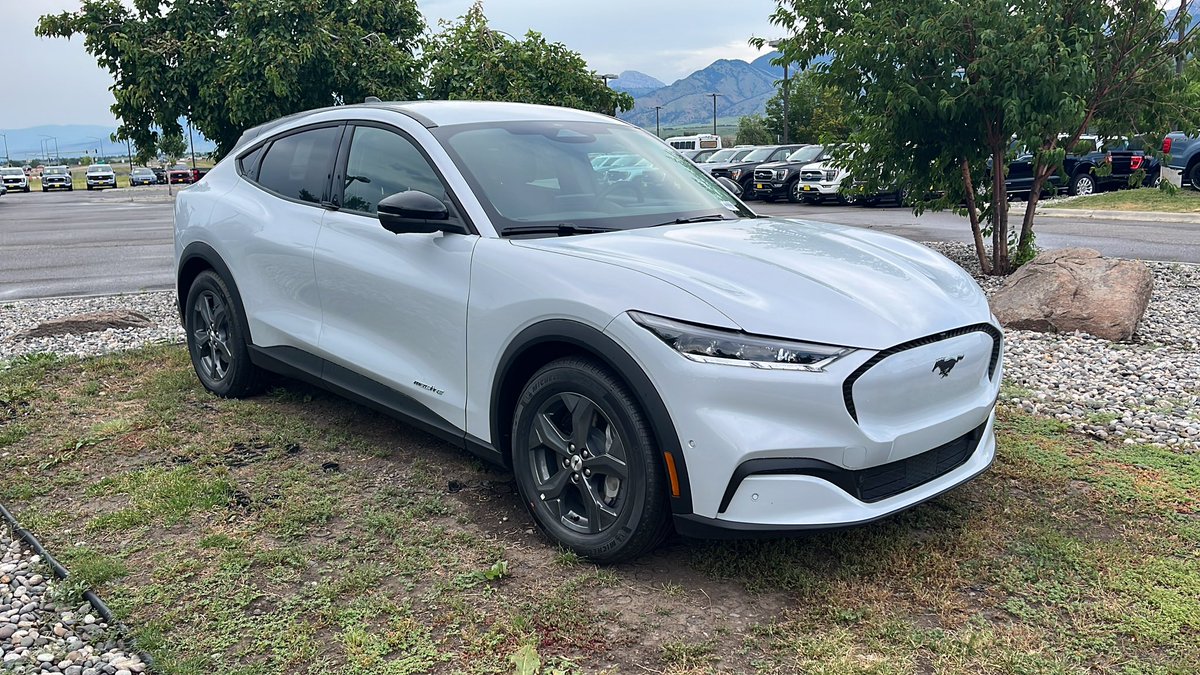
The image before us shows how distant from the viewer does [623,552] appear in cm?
329

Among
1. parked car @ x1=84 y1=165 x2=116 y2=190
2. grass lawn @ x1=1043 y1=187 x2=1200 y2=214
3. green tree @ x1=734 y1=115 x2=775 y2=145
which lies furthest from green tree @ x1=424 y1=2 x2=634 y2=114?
parked car @ x1=84 y1=165 x2=116 y2=190

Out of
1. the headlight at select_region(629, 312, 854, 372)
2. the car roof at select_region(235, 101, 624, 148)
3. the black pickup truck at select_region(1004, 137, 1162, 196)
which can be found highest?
the black pickup truck at select_region(1004, 137, 1162, 196)

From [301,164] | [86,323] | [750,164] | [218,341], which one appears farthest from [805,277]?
[750,164]

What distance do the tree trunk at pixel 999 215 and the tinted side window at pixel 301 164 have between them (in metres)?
6.95

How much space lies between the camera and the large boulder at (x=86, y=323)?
7867 millimetres

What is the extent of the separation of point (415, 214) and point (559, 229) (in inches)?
22.3

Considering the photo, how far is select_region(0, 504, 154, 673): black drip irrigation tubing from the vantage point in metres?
2.96

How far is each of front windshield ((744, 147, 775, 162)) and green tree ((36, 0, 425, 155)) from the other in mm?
19742

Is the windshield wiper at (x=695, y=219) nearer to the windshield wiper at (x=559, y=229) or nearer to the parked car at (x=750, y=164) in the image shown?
the windshield wiper at (x=559, y=229)

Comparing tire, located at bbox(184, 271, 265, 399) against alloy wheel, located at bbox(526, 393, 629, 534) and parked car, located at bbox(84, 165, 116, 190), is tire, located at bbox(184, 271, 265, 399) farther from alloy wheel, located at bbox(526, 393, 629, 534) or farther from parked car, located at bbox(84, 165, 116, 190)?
parked car, located at bbox(84, 165, 116, 190)

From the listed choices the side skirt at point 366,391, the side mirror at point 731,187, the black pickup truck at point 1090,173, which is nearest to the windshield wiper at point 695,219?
the side mirror at point 731,187

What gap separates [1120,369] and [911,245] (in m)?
2.71

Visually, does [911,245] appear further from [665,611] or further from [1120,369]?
[1120,369]

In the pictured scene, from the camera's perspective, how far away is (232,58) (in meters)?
9.35
